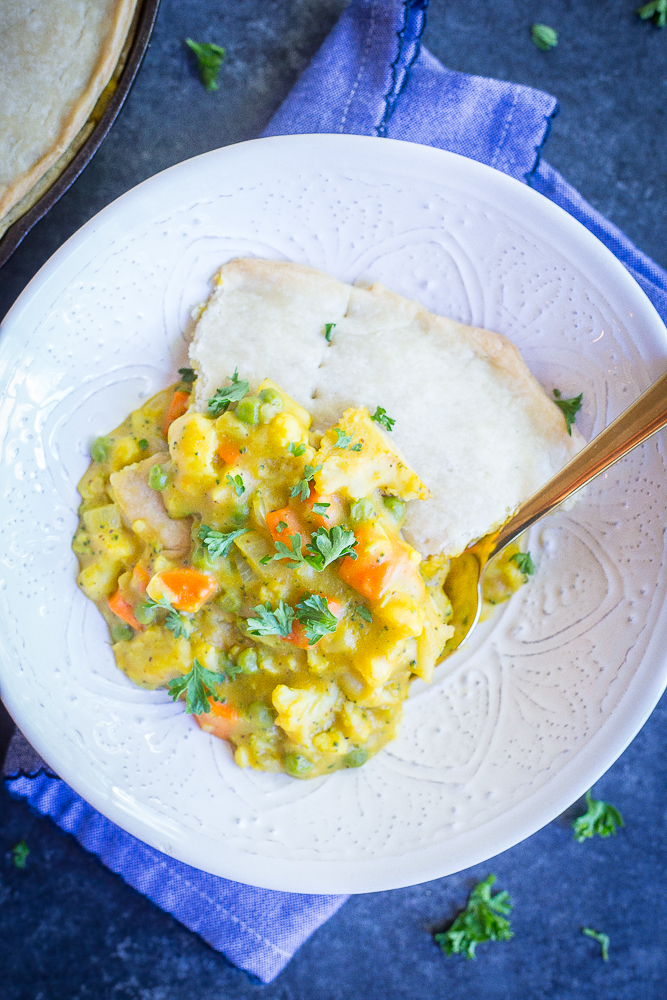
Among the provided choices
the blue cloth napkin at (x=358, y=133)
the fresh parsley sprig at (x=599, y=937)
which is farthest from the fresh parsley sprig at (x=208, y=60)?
the fresh parsley sprig at (x=599, y=937)

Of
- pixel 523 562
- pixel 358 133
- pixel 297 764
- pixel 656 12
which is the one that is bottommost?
pixel 297 764

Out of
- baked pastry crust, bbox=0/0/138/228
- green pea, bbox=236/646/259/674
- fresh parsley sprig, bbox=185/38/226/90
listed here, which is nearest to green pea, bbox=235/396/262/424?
green pea, bbox=236/646/259/674

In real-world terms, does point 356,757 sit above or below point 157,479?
below

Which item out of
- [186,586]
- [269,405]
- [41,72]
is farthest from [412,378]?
[41,72]

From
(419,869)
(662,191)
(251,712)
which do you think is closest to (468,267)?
(662,191)

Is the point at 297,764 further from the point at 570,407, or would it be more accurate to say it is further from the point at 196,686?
the point at 570,407

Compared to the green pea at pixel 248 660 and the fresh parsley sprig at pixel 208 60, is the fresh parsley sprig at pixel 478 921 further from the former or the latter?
the fresh parsley sprig at pixel 208 60

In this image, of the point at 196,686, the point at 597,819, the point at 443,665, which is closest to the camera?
the point at 196,686
